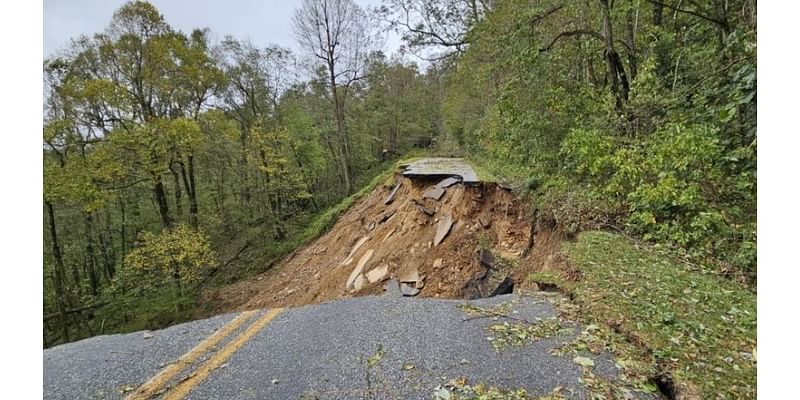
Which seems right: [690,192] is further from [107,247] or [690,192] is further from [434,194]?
[107,247]

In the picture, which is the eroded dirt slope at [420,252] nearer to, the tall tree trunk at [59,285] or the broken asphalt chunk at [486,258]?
the broken asphalt chunk at [486,258]

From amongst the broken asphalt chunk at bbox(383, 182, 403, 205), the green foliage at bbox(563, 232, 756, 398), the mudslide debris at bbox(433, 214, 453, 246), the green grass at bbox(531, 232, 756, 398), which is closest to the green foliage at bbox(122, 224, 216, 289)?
the broken asphalt chunk at bbox(383, 182, 403, 205)

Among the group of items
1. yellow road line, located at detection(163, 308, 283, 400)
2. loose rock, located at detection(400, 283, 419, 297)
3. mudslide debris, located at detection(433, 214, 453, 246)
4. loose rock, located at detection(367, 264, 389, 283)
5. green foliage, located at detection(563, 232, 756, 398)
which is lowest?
loose rock, located at detection(400, 283, 419, 297)

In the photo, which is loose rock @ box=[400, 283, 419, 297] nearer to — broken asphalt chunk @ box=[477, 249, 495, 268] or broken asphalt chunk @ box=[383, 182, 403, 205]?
broken asphalt chunk @ box=[477, 249, 495, 268]

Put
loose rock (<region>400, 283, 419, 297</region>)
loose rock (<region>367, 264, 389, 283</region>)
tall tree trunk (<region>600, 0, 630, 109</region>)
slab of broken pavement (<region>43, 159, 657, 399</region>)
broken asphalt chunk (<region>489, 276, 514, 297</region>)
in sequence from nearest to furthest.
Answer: slab of broken pavement (<region>43, 159, 657, 399</region>)
broken asphalt chunk (<region>489, 276, 514, 297</region>)
tall tree trunk (<region>600, 0, 630, 109</region>)
loose rock (<region>400, 283, 419, 297</region>)
loose rock (<region>367, 264, 389, 283</region>)

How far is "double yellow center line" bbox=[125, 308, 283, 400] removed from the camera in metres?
2.06

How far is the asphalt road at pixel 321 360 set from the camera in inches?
78.5

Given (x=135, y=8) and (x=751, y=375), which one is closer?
(x=751, y=375)

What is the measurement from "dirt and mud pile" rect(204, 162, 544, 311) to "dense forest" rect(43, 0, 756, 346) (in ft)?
3.13

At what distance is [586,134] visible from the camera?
15.1 ft

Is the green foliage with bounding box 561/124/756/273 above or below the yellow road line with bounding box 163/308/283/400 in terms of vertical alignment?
above
